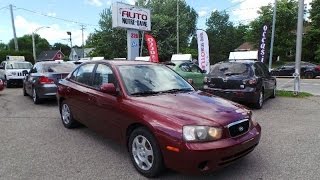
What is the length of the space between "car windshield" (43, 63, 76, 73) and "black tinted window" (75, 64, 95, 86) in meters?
4.25

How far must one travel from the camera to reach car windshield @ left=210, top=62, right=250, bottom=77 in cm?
1023

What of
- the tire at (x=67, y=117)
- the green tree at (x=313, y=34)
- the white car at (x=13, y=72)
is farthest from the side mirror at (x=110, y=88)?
the green tree at (x=313, y=34)

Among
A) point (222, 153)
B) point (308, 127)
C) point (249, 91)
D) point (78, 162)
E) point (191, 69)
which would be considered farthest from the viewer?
point (191, 69)

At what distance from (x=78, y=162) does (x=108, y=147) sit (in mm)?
829

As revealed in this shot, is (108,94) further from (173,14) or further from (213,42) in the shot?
(213,42)

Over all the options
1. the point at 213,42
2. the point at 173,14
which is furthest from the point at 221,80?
the point at 213,42

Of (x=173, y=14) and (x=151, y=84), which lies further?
(x=173, y=14)

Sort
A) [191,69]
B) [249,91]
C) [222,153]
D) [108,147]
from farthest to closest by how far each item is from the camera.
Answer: [191,69], [249,91], [108,147], [222,153]

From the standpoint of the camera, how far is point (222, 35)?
8112 centimetres

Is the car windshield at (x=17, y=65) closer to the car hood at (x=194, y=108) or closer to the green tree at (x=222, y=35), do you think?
the car hood at (x=194, y=108)

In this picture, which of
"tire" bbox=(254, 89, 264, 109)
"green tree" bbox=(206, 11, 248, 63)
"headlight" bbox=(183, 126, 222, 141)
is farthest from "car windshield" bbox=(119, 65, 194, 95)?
"green tree" bbox=(206, 11, 248, 63)

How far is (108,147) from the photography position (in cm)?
605

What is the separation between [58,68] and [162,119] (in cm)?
777

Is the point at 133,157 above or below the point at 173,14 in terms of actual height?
below
